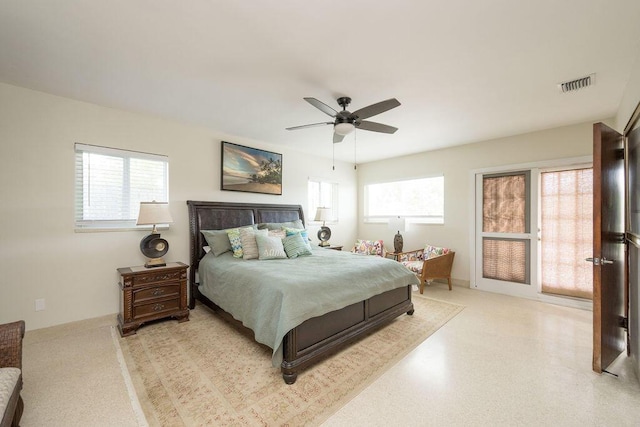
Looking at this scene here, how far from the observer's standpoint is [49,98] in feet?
9.64

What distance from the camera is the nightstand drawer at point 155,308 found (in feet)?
9.72

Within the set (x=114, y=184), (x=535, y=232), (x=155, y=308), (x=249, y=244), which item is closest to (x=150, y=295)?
(x=155, y=308)

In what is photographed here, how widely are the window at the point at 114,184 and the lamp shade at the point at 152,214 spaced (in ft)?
1.79

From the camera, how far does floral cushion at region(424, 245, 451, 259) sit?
4.87 metres

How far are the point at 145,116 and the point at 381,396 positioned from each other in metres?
4.17

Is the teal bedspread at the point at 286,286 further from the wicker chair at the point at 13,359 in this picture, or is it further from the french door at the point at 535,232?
the french door at the point at 535,232

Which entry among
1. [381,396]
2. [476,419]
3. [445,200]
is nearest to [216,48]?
[381,396]

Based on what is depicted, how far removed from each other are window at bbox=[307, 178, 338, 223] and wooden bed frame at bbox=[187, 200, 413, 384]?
54 cm

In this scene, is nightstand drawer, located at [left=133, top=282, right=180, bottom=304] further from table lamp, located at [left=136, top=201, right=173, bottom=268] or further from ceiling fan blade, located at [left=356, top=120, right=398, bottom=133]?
ceiling fan blade, located at [left=356, top=120, right=398, bottom=133]

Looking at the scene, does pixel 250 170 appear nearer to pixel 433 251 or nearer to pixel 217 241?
pixel 217 241

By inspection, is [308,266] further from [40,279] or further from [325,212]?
[40,279]

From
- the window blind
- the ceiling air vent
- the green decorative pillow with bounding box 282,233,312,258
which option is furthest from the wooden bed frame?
the ceiling air vent

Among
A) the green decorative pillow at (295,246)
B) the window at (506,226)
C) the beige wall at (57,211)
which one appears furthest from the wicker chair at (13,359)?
the window at (506,226)

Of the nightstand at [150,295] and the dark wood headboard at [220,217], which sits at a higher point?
the dark wood headboard at [220,217]
